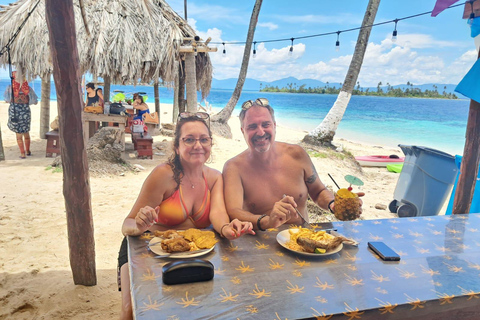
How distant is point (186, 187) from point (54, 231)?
8.38ft

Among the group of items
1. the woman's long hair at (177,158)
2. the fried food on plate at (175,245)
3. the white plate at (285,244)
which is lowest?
the white plate at (285,244)

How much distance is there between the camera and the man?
251 centimetres

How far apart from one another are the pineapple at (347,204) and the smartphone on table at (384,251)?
0.29 metres

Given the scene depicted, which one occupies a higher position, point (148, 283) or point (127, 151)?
point (148, 283)

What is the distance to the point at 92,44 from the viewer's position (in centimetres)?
706

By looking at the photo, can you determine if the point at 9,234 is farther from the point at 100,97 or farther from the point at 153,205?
the point at 100,97

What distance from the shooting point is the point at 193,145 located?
2.29 m

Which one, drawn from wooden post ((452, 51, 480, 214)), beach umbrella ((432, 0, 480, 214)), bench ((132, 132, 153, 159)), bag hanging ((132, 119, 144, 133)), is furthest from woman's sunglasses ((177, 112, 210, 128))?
bag hanging ((132, 119, 144, 133))

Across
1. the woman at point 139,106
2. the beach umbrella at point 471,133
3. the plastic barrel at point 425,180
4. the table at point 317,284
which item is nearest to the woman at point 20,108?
the woman at point 139,106

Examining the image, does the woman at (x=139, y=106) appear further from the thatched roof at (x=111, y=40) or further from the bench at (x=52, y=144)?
the bench at (x=52, y=144)

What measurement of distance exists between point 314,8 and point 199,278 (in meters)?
3.43

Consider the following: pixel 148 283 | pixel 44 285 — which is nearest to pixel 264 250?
pixel 148 283

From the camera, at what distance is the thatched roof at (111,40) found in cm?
702

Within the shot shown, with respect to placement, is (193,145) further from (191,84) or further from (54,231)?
(191,84)
